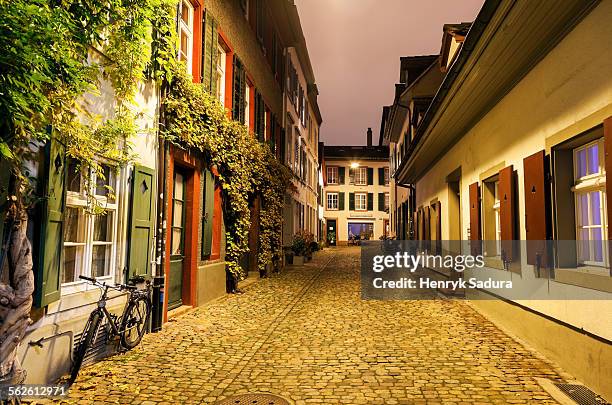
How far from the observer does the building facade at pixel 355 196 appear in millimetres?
39125

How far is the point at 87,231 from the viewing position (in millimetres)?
4938

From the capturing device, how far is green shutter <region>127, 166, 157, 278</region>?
5641 mm

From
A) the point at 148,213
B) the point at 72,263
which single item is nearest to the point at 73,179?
the point at 72,263

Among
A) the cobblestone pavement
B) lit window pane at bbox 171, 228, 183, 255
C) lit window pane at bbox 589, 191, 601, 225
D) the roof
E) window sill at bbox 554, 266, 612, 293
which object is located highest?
the roof

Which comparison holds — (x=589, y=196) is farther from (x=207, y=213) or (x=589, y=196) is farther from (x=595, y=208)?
(x=207, y=213)

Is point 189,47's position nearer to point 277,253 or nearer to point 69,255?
point 69,255

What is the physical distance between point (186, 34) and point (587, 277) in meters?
7.19

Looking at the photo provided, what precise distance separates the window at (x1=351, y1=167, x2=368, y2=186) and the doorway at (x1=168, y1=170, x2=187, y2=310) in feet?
107

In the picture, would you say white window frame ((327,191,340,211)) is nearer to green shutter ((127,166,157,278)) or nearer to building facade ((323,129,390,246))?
building facade ((323,129,390,246))

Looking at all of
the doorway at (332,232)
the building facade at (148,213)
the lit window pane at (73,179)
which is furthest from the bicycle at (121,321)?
the doorway at (332,232)

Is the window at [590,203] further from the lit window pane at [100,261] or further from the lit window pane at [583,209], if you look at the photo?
the lit window pane at [100,261]

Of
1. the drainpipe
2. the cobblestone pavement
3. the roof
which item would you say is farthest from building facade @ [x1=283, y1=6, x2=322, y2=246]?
the roof

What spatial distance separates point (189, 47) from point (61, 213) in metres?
4.73

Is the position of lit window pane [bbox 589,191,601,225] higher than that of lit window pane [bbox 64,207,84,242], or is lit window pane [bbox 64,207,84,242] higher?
lit window pane [bbox 589,191,601,225]
